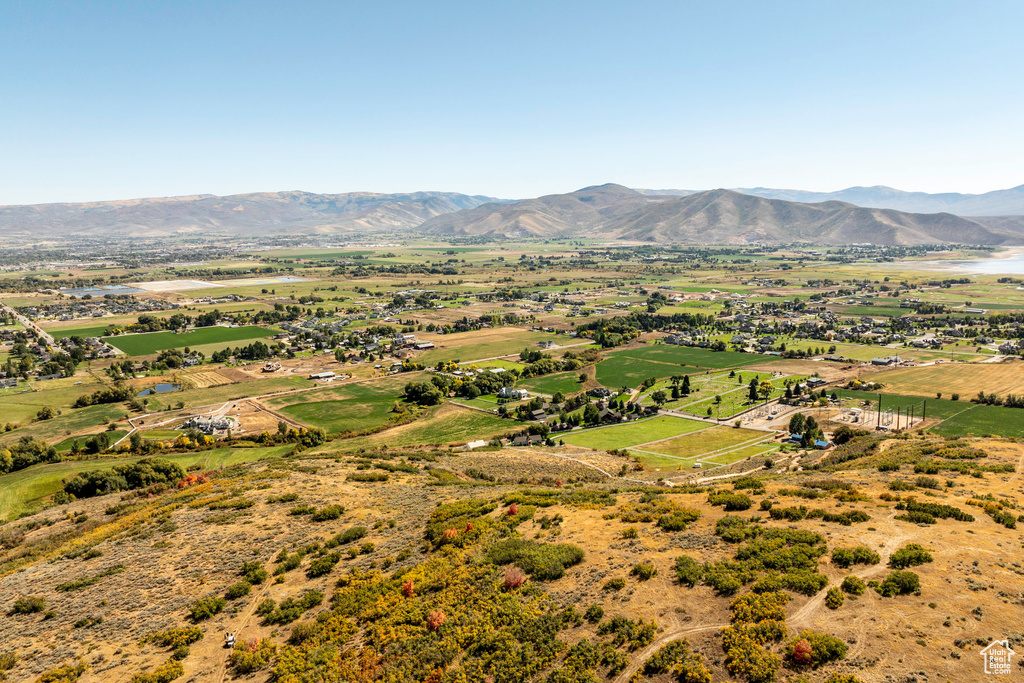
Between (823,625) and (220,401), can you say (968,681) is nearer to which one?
(823,625)

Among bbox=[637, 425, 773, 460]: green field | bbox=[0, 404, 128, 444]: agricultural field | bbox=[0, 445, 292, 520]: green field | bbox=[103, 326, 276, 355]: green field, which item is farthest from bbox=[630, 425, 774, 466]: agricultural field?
bbox=[103, 326, 276, 355]: green field

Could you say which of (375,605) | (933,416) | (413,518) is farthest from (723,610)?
(933,416)

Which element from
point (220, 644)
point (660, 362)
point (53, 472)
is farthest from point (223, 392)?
point (660, 362)

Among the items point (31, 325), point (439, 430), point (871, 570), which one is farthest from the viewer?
point (31, 325)

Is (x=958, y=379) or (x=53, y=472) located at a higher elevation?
(x=958, y=379)

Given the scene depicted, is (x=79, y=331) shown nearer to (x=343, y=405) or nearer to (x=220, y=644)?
(x=343, y=405)

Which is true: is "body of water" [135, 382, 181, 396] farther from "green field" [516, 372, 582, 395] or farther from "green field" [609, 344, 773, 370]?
"green field" [609, 344, 773, 370]

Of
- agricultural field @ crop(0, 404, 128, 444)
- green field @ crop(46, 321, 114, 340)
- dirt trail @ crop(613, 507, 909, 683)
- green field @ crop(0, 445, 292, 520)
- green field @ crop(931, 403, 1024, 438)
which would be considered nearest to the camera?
dirt trail @ crop(613, 507, 909, 683)
